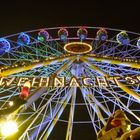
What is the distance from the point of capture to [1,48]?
1720 centimetres

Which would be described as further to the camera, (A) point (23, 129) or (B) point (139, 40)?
(B) point (139, 40)

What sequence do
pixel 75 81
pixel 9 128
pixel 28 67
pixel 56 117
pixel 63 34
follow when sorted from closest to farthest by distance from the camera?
pixel 9 128 < pixel 75 81 < pixel 28 67 < pixel 56 117 < pixel 63 34

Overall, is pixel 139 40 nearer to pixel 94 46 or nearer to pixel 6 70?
pixel 94 46

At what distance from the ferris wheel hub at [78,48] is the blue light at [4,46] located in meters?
2.68

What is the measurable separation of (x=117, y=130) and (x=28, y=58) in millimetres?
11869

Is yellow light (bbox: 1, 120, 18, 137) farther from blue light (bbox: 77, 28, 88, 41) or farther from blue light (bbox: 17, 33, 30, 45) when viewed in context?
blue light (bbox: 77, 28, 88, 41)

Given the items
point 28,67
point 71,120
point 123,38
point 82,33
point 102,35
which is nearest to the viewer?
point 28,67

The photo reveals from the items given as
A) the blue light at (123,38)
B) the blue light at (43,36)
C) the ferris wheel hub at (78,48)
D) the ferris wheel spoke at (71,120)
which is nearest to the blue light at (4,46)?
the blue light at (43,36)

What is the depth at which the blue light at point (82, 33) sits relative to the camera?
18598 mm

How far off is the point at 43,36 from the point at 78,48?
284 cm

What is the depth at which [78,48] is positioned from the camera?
16.4 meters

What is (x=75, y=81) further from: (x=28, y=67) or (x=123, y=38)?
(x=123, y=38)

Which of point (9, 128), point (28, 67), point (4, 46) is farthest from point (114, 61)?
point (9, 128)

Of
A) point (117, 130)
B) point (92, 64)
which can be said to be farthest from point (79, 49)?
point (117, 130)
